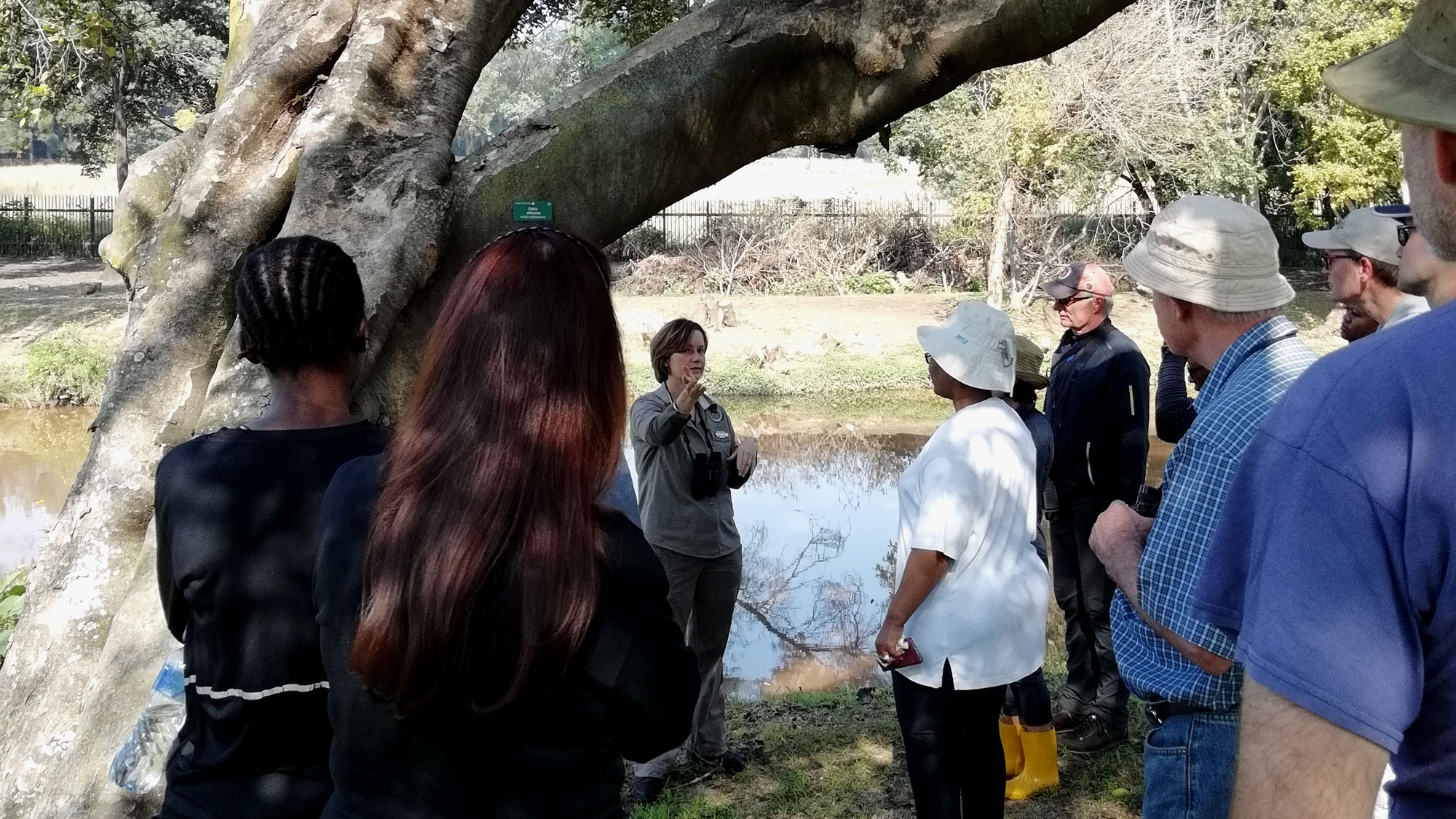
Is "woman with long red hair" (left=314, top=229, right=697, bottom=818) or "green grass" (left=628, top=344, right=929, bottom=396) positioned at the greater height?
"woman with long red hair" (left=314, top=229, right=697, bottom=818)

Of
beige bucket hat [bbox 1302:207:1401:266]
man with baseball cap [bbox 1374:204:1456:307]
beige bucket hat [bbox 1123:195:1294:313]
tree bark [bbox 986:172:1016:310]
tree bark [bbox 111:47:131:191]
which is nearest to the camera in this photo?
man with baseball cap [bbox 1374:204:1456:307]

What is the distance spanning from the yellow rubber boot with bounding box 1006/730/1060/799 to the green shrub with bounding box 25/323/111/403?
16496 millimetres

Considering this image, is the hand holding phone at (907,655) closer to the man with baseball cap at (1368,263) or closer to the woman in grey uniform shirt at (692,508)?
the woman in grey uniform shirt at (692,508)

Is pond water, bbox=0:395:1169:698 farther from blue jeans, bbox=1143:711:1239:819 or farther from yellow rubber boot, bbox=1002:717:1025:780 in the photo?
blue jeans, bbox=1143:711:1239:819

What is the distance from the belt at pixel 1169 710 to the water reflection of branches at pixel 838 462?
37.6 feet

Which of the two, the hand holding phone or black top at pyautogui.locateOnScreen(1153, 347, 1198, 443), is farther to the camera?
black top at pyautogui.locateOnScreen(1153, 347, 1198, 443)

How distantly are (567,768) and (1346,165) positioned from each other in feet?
85.4

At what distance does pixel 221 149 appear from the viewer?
3.96 m

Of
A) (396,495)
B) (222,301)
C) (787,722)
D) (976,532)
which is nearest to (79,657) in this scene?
(222,301)

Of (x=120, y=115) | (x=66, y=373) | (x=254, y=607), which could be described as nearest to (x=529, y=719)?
(x=254, y=607)

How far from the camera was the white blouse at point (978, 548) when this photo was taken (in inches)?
149

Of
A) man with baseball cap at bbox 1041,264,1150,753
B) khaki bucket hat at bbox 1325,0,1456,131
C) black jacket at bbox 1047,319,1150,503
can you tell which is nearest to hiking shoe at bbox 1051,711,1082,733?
man with baseball cap at bbox 1041,264,1150,753

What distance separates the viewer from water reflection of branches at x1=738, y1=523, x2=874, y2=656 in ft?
33.0

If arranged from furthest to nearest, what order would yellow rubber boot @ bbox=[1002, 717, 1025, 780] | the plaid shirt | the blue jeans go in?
yellow rubber boot @ bbox=[1002, 717, 1025, 780], the blue jeans, the plaid shirt
